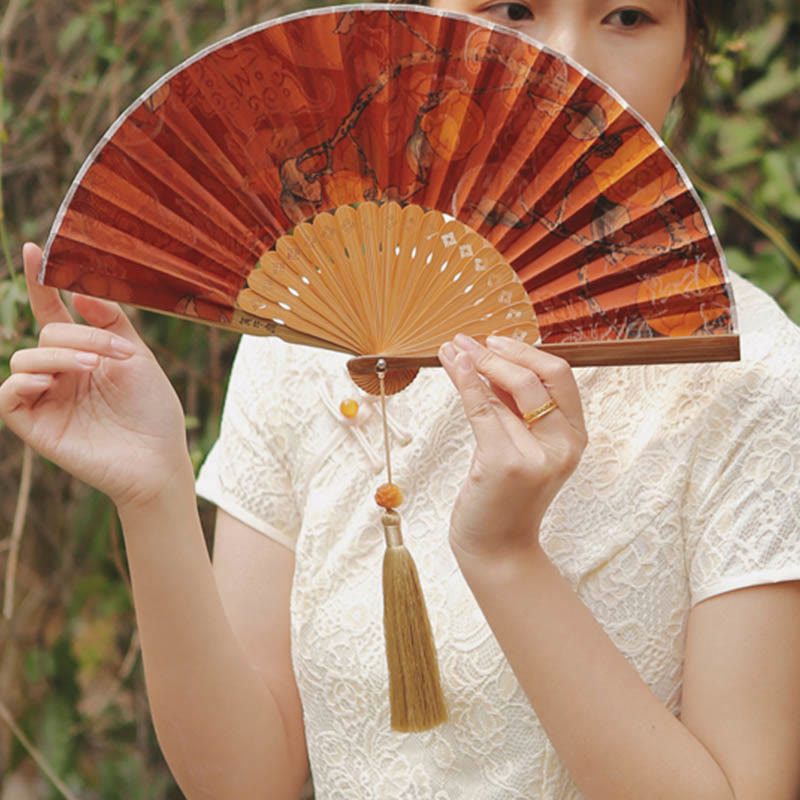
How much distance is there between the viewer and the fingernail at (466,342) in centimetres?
89

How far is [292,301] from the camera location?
100 centimetres

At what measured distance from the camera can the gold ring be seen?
2.83 ft

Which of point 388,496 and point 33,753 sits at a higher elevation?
point 388,496

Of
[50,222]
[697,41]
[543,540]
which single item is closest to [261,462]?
[543,540]

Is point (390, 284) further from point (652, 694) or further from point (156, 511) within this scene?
point (652, 694)

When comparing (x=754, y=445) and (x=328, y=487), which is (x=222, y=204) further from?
(x=754, y=445)

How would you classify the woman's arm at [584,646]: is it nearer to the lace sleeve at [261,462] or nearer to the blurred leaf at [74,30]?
the lace sleeve at [261,462]

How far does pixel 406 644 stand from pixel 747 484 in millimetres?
364

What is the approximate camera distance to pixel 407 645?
979 millimetres

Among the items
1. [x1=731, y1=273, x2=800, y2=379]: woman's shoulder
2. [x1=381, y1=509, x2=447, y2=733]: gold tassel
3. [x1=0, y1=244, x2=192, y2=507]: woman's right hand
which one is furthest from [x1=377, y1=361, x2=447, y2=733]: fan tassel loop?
[x1=731, y1=273, x2=800, y2=379]: woman's shoulder

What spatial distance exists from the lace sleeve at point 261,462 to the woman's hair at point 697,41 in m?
0.46

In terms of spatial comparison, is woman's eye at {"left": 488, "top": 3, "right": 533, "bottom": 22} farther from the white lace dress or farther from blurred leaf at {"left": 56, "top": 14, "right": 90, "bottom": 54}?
blurred leaf at {"left": 56, "top": 14, "right": 90, "bottom": 54}

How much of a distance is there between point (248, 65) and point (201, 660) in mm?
575

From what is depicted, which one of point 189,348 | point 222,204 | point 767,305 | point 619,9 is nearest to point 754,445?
point 767,305
